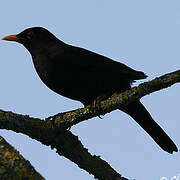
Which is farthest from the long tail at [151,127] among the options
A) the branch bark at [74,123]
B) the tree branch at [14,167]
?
the tree branch at [14,167]

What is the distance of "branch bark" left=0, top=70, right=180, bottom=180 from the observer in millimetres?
2945

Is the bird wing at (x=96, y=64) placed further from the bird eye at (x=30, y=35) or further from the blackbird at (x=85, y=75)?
the bird eye at (x=30, y=35)

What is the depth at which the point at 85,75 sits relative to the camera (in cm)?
504

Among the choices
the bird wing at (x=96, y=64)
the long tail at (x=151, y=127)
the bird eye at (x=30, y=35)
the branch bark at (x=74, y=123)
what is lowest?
the branch bark at (x=74, y=123)

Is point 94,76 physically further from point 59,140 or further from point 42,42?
point 59,140

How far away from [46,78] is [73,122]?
1750 millimetres

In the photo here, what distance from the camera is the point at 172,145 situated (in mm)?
5613

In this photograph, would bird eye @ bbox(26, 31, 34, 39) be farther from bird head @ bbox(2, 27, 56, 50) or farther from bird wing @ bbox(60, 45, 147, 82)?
bird wing @ bbox(60, 45, 147, 82)

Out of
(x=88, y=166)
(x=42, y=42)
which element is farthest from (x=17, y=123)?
(x=42, y=42)

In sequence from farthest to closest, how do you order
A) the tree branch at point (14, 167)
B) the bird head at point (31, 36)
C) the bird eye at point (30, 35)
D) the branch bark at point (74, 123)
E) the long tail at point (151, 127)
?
1. the bird eye at point (30, 35)
2. the bird head at point (31, 36)
3. the long tail at point (151, 127)
4. the branch bark at point (74, 123)
5. the tree branch at point (14, 167)

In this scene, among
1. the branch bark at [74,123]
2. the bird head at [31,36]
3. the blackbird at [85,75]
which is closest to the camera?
the branch bark at [74,123]

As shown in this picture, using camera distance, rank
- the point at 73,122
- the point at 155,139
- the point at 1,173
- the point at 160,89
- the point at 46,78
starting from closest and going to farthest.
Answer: the point at 1,173, the point at 160,89, the point at 73,122, the point at 46,78, the point at 155,139

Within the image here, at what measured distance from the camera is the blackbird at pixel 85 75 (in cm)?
496

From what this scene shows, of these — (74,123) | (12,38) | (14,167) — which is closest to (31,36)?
(12,38)
